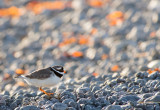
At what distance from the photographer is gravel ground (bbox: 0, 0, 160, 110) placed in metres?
6.98

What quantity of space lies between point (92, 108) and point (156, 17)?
10.4m

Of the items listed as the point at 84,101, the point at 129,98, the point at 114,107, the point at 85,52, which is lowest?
the point at 114,107

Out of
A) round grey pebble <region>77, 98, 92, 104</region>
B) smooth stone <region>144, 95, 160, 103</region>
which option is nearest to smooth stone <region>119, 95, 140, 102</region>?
smooth stone <region>144, 95, 160, 103</region>

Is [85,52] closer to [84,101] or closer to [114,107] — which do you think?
[84,101]

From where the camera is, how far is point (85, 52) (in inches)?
550

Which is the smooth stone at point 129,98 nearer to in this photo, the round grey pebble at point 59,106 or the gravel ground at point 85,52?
the gravel ground at point 85,52

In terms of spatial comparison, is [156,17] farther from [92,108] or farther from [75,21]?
[92,108]

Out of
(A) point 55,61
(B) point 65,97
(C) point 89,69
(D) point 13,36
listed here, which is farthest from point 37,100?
(D) point 13,36

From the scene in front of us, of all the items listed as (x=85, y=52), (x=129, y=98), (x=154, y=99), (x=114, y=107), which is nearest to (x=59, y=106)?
(x=114, y=107)

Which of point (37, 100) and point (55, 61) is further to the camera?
point (55, 61)

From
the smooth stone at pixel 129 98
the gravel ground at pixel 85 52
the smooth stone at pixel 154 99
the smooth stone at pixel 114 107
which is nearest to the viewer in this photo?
the smooth stone at pixel 114 107

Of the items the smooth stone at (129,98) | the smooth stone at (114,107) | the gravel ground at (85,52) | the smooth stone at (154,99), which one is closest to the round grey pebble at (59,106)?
the gravel ground at (85,52)

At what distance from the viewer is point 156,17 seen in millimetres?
15688

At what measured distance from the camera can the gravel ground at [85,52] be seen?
6.98 meters
